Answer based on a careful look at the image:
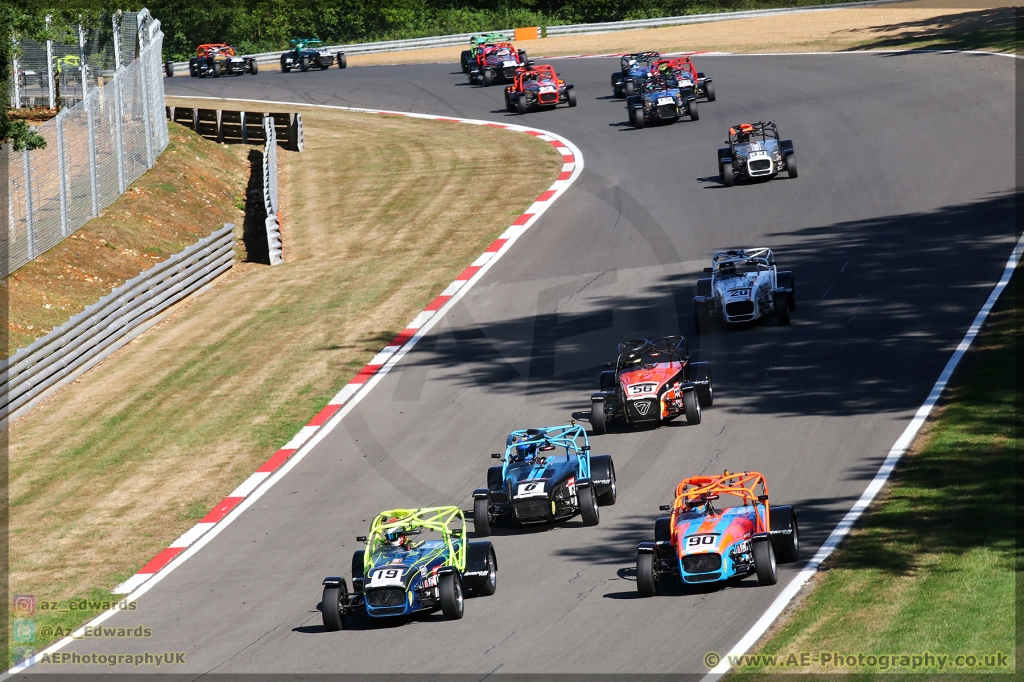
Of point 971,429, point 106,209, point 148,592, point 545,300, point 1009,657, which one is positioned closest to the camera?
point 1009,657

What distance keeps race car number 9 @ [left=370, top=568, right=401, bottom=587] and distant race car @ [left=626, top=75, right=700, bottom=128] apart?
26.4 metres

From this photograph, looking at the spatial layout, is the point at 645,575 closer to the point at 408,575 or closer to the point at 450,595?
the point at 450,595

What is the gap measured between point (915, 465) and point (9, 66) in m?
28.0

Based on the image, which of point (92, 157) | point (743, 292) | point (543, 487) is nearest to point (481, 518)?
point (543, 487)

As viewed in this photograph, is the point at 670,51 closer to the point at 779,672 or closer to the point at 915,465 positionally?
the point at 915,465

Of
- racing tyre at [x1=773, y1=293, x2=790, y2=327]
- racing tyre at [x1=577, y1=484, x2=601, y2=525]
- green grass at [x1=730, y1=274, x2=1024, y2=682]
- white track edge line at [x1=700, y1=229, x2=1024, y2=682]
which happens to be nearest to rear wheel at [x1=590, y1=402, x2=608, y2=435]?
racing tyre at [x1=577, y1=484, x2=601, y2=525]

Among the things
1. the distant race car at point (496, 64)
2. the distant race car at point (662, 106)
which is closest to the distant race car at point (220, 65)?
the distant race car at point (496, 64)

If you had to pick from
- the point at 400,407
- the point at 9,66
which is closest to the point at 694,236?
the point at 400,407

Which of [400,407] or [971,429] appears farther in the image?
[400,407]

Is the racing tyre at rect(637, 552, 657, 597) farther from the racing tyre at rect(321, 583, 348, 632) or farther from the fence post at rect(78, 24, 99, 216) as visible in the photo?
the fence post at rect(78, 24, 99, 216)

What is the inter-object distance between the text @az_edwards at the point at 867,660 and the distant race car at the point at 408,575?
300 cm

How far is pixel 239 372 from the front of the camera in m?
22.9

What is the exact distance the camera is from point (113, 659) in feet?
42.4

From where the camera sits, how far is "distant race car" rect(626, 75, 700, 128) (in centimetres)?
3681
